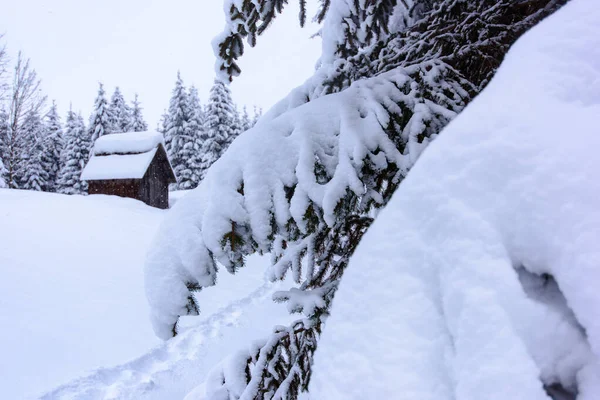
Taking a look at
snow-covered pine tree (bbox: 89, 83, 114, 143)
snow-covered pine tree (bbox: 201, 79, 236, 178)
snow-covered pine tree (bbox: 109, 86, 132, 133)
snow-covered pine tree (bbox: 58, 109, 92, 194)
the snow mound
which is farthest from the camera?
snow-covered pine tree (bbox: 109, 86, 132, 133)

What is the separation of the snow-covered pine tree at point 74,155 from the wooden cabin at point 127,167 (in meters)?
13.9

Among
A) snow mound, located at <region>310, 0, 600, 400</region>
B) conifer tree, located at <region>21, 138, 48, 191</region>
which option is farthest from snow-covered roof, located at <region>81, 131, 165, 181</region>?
snow mound, located at <region>310, 0, 600, 400</region>

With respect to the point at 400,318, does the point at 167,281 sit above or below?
below

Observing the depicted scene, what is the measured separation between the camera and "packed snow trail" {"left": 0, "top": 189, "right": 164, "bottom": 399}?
566 centimetres

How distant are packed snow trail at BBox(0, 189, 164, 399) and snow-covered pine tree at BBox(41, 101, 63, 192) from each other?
28.8 meters

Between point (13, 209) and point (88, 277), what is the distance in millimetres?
6435

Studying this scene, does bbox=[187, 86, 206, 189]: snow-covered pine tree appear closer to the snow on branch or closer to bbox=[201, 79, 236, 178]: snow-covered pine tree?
bbox=[201, 79, 236, 178]: snow-covered pine tree

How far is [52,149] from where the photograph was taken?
38906mm

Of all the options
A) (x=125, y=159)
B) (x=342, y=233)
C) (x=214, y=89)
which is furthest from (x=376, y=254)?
(x=214, y=89)

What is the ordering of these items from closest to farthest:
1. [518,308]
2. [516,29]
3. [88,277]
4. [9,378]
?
[518,308] < [516,29] < [9,378] < [88,277]

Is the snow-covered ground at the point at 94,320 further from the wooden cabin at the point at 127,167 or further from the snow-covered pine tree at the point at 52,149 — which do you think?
the snow-covered pine tree at the point at 52,149

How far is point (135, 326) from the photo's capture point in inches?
286

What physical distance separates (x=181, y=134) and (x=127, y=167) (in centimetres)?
1444

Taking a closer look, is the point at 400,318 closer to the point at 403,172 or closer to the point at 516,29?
the point at 403,172
